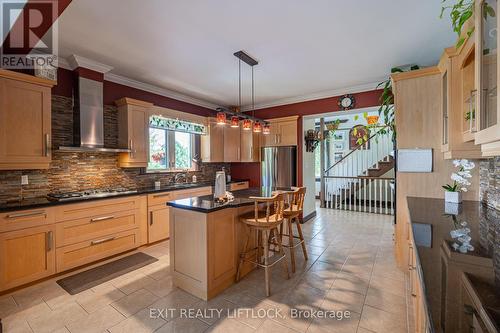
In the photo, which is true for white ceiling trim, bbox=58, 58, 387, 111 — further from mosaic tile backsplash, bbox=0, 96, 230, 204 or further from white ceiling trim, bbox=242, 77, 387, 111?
mosaic tile backsplash, bbox=0, 96, 230, 204

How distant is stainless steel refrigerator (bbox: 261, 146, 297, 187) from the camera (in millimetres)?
4832

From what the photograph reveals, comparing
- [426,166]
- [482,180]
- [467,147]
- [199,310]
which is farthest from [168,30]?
[482,180]

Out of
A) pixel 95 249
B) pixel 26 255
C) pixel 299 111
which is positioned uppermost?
pixel 299 111

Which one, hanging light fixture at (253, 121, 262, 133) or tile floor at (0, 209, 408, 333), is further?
hanging light fixture at (253, 121, 262, 133)

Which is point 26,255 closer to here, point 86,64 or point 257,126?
point 86,64

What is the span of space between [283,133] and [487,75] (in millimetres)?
3787

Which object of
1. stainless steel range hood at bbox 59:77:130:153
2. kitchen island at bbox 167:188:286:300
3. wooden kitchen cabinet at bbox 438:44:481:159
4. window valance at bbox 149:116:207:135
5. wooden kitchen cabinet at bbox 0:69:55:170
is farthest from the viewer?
window valance at bbox 149:116:207:135

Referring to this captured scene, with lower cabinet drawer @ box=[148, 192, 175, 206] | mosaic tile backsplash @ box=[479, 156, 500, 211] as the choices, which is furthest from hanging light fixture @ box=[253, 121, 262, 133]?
mosaic tile backsplash @ box=[479, 156, 500, 211]

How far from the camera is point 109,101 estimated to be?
3.59 m

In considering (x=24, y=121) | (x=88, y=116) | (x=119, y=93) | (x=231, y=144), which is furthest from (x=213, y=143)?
(x=24, y=121)

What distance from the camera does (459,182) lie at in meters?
2.34

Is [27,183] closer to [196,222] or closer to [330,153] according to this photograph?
[196,222]

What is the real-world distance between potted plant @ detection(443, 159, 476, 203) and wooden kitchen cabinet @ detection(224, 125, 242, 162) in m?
3.78

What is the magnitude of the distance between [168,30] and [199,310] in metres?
2.82
